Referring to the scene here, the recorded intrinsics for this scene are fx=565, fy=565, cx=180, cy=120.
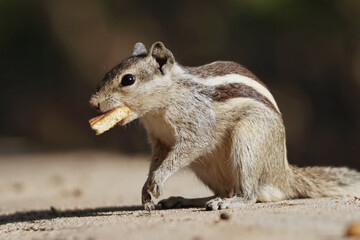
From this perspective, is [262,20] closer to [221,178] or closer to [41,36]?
[41,36]

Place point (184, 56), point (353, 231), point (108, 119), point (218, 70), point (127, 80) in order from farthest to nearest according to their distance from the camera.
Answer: point (184, 56) → point (218, 70) → point (127, 80) → point (108, 119) → point (353, 231)

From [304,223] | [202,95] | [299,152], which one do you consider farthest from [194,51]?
[304,223]

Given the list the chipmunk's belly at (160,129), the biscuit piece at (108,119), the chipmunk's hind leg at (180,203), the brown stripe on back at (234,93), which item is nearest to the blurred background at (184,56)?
the chipmunk's hind leg at (180,203)

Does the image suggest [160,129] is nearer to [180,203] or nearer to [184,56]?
[180,203]

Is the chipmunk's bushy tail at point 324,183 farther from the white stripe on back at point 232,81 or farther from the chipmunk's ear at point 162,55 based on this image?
the chipmunk's ear at point 162,55

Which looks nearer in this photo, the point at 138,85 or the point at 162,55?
the point at 138,85

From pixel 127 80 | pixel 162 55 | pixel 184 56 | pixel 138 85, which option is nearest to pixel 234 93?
pixel 162 55

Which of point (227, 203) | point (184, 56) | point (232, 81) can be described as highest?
point (184, 56)

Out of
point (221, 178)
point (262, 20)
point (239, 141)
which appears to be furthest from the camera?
point (262, 20)
